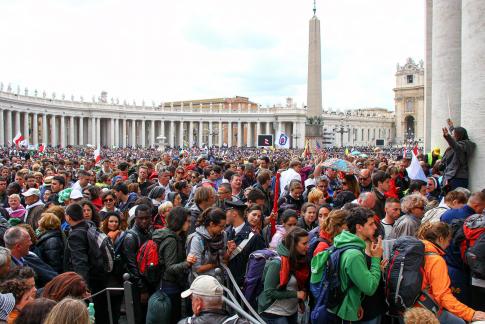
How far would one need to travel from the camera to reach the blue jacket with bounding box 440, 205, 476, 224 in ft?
19.8

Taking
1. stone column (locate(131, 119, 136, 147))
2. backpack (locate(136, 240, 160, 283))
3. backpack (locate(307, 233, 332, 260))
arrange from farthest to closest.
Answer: stone column (locate(131, 119, 136, 147)) → backpack (locate(136, 240, 160, 283)) → backpack (locate(307, 233, 332, 260))

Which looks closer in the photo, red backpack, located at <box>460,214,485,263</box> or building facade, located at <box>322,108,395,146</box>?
red backpack, located at <box>460,214,485,263</box>

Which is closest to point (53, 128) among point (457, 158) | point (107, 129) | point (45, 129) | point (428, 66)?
point (45, 129)

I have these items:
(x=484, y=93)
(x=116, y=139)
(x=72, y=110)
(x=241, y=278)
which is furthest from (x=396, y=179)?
(x=116, y=139)

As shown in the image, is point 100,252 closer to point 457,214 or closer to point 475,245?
point 475,245

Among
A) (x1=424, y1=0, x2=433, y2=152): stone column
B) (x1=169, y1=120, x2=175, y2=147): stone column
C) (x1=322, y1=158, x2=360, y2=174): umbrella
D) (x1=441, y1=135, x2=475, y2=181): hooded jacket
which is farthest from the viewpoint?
(x1=169, y1=120, x2=175, y2=147): stone column

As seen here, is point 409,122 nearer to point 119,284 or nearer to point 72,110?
point 72,110

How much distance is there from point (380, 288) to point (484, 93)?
5.06 m

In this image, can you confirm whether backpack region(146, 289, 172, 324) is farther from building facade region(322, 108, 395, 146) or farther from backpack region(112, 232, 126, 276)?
building facade region(322, 108, 395, 146)

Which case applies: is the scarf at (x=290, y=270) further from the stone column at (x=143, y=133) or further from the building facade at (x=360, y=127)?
the building facade at (x=360, y=127)

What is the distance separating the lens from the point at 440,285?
4.52 metres

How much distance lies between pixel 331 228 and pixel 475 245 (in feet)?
4.75

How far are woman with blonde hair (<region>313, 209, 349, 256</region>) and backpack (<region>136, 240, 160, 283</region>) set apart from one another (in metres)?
1.96

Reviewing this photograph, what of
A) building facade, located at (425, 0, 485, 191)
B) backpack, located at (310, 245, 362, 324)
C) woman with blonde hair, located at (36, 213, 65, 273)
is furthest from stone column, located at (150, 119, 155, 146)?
backpack, located at (310, 245, 362, 324)
